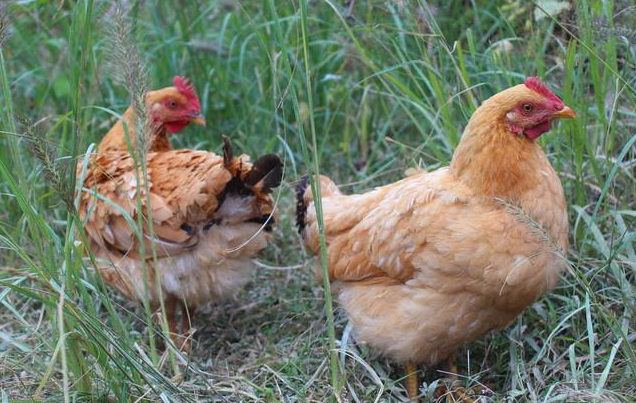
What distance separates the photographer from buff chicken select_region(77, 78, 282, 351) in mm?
3648

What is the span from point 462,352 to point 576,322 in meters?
0.59

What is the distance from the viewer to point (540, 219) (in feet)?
9.63

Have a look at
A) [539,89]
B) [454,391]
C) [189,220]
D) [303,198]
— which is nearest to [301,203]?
[303,198]

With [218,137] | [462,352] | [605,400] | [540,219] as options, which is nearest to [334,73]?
[218,137]

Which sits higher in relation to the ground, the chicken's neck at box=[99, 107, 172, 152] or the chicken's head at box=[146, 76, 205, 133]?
the chicken's head at box=[146, 76, 205, 133]

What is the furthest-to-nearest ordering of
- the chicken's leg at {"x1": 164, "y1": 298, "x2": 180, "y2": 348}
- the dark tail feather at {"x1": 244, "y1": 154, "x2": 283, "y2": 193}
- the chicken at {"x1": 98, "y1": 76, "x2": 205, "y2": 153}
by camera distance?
the chicken at {"x1": 98, "y1": 76, "x2": 205, "y2": 153} → the chicken's leg at {"x1": 164, "y1": 298, "x2": 180, "y2": 348} → the dark tail feather at {"x1": 244, "y1": 154, "x2": 283, "y2": 193}

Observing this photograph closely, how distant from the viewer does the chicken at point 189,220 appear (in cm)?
365

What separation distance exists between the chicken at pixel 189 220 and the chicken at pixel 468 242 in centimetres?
64

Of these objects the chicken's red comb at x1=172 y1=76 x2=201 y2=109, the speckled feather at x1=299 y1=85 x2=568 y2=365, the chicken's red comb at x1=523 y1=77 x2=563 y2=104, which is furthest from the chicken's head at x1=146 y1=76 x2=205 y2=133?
the chicken's red comb at x1=523 y1=77 x2=563 y2=104

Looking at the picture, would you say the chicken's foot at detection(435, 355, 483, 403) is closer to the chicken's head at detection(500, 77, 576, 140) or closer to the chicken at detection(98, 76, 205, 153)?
the chicken's head at detection(500, 77, 576, 140)

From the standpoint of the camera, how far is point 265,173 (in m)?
3.61

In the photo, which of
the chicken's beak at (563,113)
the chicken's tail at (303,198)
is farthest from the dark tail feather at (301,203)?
the chicken's beak at (563,113)

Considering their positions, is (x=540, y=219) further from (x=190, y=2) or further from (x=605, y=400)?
(x=190, y=2)

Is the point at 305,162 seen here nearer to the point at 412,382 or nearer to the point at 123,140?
the point at 412,382
